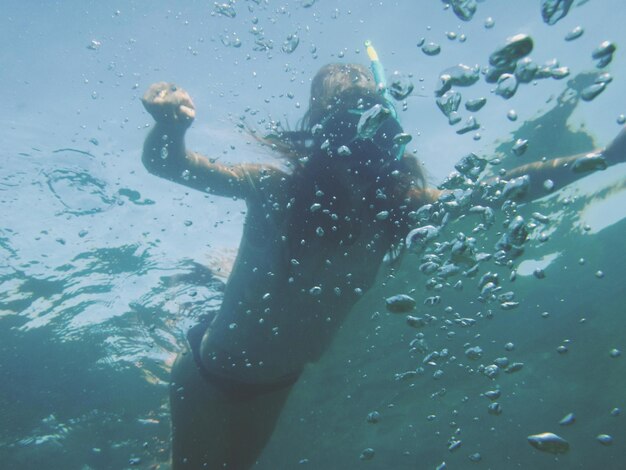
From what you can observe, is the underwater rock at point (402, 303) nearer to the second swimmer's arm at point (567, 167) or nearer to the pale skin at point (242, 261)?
the pale skin at point (242, 261)

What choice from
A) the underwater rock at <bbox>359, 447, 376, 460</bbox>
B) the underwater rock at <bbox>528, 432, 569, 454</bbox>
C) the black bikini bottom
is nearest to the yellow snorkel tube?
the black bikini bottom

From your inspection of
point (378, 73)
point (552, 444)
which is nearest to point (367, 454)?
point (552, 444)

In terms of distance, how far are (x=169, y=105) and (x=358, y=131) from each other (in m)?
1.85

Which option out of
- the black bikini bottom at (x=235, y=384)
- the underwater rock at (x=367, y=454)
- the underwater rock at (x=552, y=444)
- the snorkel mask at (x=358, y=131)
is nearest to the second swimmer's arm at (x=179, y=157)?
the snorkel mask at (x=358, y=131)

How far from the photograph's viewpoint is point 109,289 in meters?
11.7

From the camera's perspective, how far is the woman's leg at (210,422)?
498 centimetres

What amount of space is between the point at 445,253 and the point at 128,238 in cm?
767

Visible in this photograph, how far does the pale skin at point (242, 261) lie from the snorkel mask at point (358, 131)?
243mm

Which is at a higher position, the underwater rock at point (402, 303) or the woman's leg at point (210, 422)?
the underwater rock at point (402, 303)

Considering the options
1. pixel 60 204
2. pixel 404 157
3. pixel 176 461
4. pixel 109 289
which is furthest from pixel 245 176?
pixel 109 289

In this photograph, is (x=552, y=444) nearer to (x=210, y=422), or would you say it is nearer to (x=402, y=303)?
(x=402, y=303)

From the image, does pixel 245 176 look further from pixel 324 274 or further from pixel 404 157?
pixel 404 157

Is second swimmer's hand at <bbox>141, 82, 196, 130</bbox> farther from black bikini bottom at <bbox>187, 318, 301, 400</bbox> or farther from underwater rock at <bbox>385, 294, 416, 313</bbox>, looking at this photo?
black bikini bottom at <bbox>187, 318, 301, 400</bbox>

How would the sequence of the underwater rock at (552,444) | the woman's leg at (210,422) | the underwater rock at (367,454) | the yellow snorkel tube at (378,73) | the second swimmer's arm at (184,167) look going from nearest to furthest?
the second swimmer's arm at (184,167) → the underwater rock at (552,444) → the yellow snorkel tube at (378,73) → the woman's leg at (210,422) → the underwater rock at (367,454)
